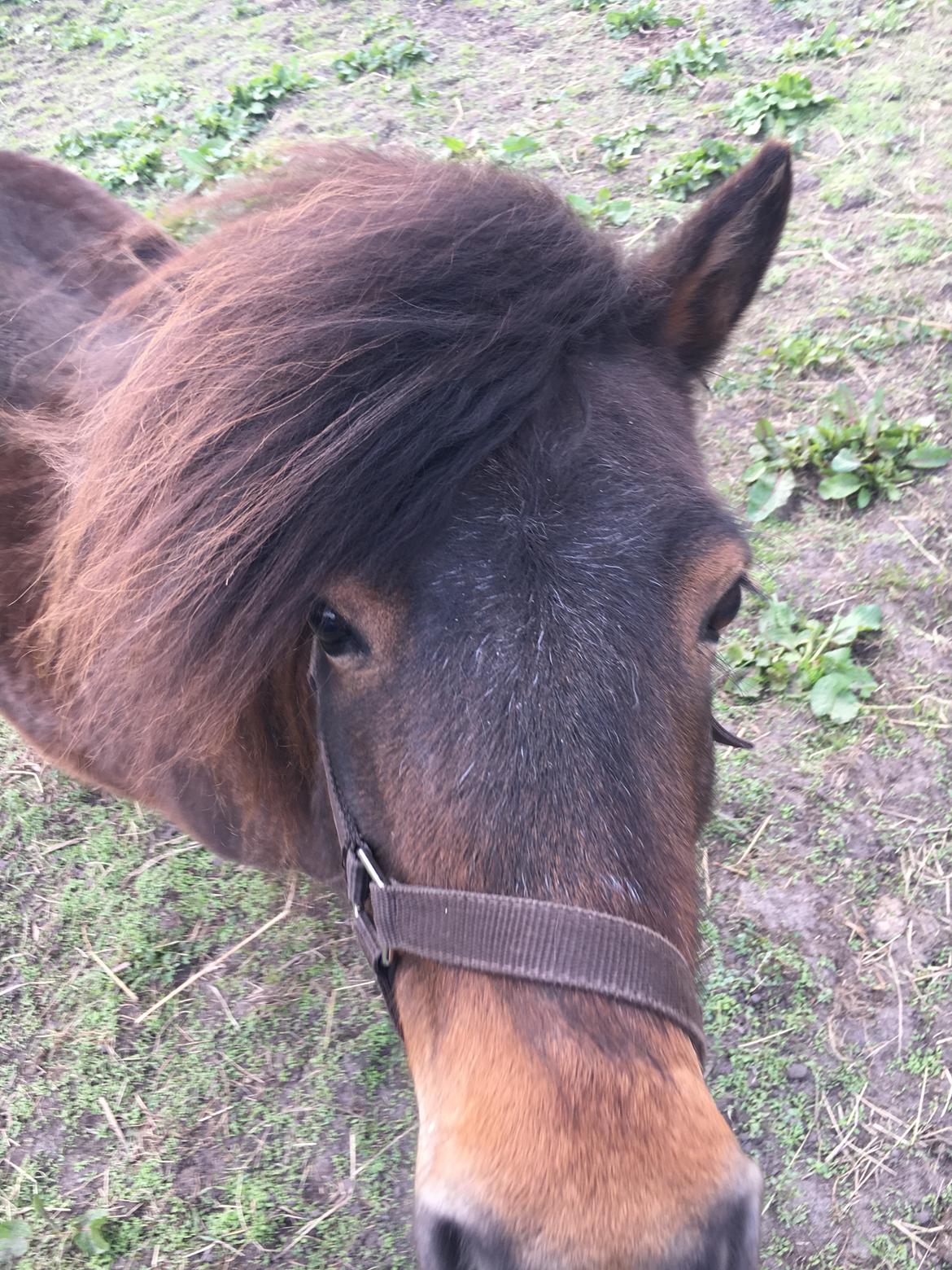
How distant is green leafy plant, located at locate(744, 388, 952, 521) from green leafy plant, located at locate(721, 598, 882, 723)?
20.2 inches

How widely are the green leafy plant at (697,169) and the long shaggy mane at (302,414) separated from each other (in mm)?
3295

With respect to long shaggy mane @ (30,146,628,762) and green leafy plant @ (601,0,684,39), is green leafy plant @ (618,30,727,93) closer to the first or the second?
green leafy plant @ (601,0,684,39)

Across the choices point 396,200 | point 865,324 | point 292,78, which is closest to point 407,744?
point 396,200

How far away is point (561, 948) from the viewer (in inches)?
38.4

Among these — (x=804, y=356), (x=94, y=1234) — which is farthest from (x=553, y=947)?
(x=804, y=356)

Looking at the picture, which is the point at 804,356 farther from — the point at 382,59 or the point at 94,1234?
the point at 382,59

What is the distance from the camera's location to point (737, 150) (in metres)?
4.17

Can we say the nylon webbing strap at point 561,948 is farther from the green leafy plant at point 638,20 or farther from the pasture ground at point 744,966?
the green leafy plant at point 638,20

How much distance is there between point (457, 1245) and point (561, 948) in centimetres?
37

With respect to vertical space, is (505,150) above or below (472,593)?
below

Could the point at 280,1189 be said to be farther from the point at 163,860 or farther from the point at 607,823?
the point at 607,823

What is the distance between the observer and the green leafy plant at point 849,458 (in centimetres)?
302

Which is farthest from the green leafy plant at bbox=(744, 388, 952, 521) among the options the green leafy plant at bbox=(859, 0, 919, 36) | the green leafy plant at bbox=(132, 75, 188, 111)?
the green leafy plant at bbox=(132, 75, 188, 111)

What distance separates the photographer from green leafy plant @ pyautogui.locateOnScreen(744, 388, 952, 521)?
3.02 meters
